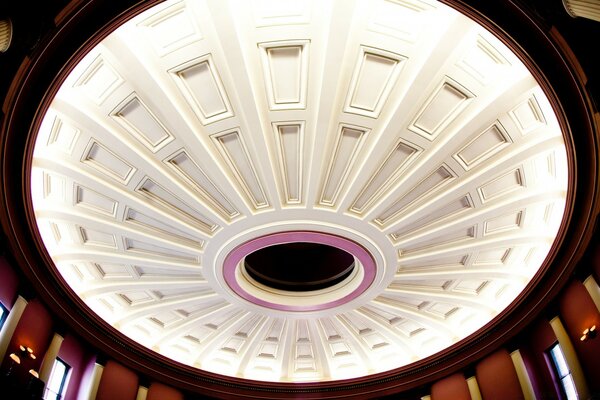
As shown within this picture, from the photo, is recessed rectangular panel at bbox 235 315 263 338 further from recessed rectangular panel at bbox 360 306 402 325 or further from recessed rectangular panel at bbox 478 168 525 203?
recessed rectangular panel at bbox 478 168 525 203

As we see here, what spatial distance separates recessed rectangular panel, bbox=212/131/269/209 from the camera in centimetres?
1154

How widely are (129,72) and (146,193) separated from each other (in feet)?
13.3

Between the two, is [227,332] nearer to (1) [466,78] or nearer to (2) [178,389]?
(2) [178,389]

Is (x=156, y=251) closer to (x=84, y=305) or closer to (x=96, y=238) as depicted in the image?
(x=96, y=238)

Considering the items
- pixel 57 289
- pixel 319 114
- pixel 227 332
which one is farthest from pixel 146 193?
pixel 227 332

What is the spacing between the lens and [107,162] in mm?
11859

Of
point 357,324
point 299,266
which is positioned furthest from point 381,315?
point 299,266

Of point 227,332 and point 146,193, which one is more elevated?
point 146,193

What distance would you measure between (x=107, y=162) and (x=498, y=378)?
1365 centimetres

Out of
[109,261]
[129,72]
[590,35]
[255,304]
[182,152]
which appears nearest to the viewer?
[590,35]

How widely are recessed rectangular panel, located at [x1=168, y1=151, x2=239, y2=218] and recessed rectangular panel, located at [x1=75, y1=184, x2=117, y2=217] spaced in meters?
2.25

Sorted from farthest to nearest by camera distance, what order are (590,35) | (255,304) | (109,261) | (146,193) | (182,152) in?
(255,304), (109,261), (146,193), (182,152), (590,35)

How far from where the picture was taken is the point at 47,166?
36.9 feet

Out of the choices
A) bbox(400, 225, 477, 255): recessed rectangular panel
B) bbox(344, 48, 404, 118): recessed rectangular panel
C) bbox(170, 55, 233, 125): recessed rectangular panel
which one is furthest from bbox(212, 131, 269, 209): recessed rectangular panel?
bbox(400, 225, 477, 255): recessed rectangular panel
